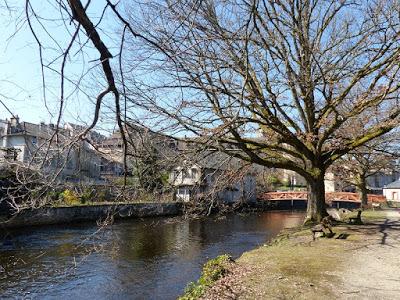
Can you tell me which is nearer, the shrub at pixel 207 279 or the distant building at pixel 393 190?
the shrub at pixel 207 279

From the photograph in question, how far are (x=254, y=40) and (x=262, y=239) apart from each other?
1335cm

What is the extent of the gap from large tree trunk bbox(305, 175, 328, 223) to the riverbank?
4025mm

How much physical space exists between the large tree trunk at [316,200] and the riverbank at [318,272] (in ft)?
13.2

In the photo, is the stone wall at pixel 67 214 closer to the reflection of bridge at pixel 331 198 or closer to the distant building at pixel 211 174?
the distant building at pixel 211 174

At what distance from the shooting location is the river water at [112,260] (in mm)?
12148

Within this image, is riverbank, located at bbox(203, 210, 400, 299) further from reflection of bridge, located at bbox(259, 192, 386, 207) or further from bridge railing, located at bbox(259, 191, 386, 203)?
reflection of bridge, located at bbox(259, 192, 386, 207)

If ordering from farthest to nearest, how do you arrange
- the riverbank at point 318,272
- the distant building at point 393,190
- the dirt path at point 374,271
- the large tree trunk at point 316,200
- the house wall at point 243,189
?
the distant building at point 393,190, the large tree trunk at point 316,200, the house wall at point 243,189, the riverbank at point 318,272, the dirt path at point 374,271

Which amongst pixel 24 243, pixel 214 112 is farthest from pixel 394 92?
pixel 24 243

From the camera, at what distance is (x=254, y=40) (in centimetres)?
1448

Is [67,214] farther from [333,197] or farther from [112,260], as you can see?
[333,197]

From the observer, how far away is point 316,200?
717 inches

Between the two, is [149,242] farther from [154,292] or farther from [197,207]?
[154,292]

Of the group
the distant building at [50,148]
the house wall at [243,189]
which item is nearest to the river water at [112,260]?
the distant building at [50,148]

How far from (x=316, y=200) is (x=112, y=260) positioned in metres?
9.25
